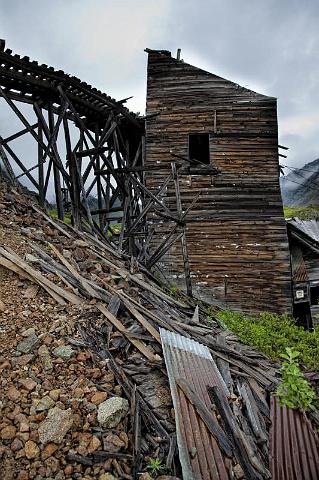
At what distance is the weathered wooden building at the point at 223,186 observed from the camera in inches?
453

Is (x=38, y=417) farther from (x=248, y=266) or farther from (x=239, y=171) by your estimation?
(x=239, y=171)

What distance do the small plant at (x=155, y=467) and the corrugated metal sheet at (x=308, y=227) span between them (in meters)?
11.0

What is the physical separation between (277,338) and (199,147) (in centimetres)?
852

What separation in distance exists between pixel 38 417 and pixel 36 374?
50 cm

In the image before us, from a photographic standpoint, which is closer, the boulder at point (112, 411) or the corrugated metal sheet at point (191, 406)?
the corrugated metal sheet at point (191, 406)

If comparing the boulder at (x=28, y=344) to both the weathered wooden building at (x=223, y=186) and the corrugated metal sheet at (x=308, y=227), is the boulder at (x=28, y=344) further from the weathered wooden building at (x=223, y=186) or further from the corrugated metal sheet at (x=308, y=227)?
the corrugated metal sheet at (x=308, y=227)

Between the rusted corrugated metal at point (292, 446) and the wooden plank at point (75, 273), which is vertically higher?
the wooden plank at point (75, 273)

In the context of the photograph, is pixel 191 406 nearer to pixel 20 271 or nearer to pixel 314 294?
pixel 20 271

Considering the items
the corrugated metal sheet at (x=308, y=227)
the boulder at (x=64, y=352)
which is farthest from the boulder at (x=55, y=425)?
the corrugated metal sheet at (x=308, y=227)

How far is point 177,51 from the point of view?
44.1 feet

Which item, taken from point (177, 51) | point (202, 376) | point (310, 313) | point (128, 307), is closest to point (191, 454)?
point (202, 376)

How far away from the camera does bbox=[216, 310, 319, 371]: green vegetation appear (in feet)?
22.4

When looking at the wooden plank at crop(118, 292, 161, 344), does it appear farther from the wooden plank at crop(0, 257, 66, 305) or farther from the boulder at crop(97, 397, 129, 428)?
the boulder at crop(97, 397, 129, 428)

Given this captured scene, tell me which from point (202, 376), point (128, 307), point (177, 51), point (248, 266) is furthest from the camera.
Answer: point (177, 51)
